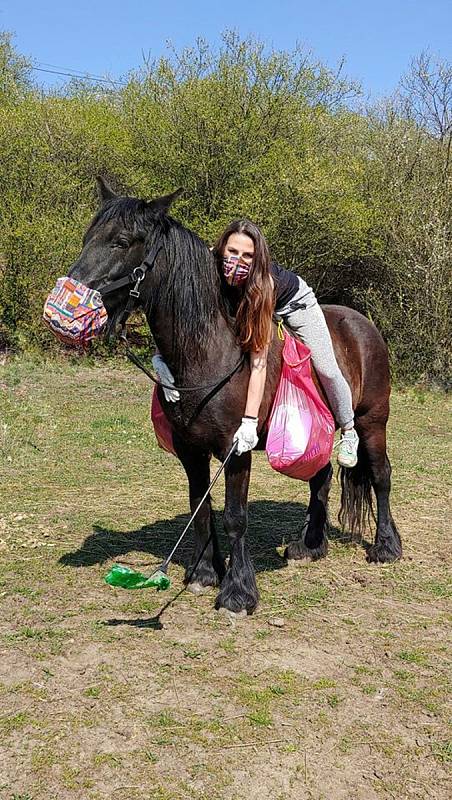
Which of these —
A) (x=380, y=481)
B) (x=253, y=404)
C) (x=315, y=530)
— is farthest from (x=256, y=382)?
(x=380, y=481)

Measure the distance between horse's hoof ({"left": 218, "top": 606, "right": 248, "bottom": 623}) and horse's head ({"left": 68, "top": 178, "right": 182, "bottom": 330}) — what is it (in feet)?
5.52

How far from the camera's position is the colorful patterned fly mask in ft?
12.0

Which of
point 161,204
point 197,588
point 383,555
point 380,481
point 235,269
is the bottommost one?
point 197,588

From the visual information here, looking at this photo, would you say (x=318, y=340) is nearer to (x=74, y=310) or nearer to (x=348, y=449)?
(x=348, y=449)

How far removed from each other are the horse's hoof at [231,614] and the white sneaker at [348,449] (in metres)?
1.14

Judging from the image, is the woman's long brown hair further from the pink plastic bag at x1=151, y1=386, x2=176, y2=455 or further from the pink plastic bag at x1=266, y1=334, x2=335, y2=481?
the pink plastic bag at x1=151, y1=386, x2=176, y2=455

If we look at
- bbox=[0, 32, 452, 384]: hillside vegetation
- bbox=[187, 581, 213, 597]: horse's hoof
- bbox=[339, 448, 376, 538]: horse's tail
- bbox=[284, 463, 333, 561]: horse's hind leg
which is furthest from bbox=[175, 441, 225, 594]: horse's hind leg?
bbox=[0, 32, 452, 384]: hillside vegetation

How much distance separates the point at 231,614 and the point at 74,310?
1.83 meters

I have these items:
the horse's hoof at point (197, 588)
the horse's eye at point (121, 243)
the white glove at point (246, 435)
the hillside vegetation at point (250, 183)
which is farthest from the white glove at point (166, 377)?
the hillside vegetation at point (250, 183)

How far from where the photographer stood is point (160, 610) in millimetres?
4004

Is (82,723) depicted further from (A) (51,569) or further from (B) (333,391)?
(B) (333,391)

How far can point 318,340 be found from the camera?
169 inches

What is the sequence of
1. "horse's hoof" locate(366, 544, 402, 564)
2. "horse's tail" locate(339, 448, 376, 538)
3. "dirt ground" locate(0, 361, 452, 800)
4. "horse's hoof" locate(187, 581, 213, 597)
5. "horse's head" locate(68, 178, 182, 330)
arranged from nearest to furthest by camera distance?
1. "dirt ground" locate(0, 361, 452, 800)
2. "horse's head" locate(68, 178, 182, 330)
3. "horse's hoof" locate(187, 581, 213, 597)
4. "horse's hoof" locate(366, 544, 402, 564)
5. "horse's tail" locate(339, 448, 376, 538)

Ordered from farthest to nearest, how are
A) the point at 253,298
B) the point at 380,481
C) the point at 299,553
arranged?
1. the point at 380,481
2. the point at 299,553
3. the point at 253,298
